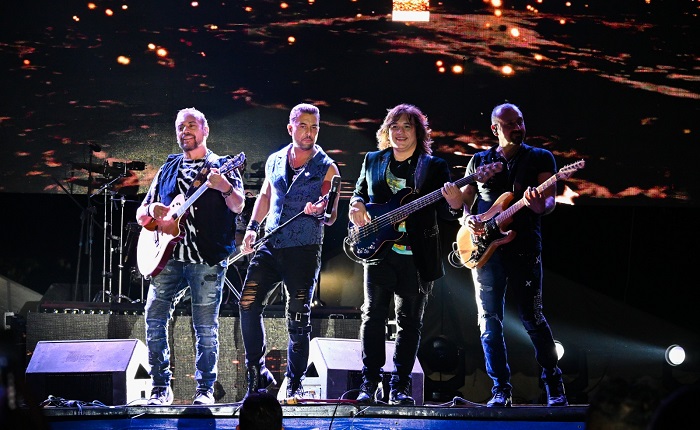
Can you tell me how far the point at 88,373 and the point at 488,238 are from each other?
312 cm

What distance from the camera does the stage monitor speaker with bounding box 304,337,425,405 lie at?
6.30m

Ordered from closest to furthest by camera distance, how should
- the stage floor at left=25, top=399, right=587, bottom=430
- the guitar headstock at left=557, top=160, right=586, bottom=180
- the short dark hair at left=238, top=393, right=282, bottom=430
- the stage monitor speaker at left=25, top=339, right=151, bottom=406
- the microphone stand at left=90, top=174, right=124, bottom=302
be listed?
the short dark hair at left=238, top=393, right=282, bottom=430
the stage floor at left=25, top=399, right=587, bottom=430
the guitar headstock at left=557, top=160, right=586, bottom=180
the stage monitor speaker at left=25, top=339, right=151, bottom=406
the microphone stand at left=90, top=174, right=124, bottom=302

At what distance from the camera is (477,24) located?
834cm

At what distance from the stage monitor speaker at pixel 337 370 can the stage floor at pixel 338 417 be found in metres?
0.58

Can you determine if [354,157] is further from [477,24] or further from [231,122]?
[477,24]

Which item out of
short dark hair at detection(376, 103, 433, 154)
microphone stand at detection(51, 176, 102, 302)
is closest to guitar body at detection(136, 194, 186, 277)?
short dark hair at detection(376, 103, 433, 154)

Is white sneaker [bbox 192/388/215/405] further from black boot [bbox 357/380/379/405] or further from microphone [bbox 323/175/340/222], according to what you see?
microphone [bbox 323/175/340/222]

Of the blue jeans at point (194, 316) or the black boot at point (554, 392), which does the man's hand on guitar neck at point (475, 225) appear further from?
the blue jeans at point (194, 316)

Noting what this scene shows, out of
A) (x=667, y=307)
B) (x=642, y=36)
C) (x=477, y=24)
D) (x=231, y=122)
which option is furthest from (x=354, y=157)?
(x=667, y=307)

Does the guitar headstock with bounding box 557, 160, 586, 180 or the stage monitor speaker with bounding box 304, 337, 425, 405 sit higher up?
the guitar headstock with bounding box 557, 160, 586, 180

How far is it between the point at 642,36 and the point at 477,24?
163cm

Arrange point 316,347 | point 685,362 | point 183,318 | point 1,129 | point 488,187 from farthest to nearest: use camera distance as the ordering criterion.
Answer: point 685,362 < point 1,129 < point 183,318 < point 316,347 < point 488,187

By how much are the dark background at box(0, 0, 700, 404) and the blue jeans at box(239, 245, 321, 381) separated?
2.22 meters

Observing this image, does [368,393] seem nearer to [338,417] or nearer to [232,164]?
[338,417]
